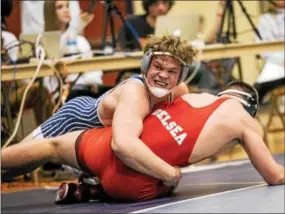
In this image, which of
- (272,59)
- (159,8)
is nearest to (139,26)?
(159,8)

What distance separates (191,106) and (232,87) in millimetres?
284

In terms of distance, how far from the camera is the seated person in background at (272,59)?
604 centimetres

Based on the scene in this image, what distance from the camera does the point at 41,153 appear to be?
3.46 metres

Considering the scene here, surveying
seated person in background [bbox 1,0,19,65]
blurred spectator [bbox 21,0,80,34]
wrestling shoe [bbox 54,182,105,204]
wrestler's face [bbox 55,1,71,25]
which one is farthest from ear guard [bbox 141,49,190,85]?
blurred spectator [bbox 21,0,80,34]

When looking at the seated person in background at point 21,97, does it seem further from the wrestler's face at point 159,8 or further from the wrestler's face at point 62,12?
the wrestler's face at point 159,8

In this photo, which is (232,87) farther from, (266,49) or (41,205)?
(266,49)

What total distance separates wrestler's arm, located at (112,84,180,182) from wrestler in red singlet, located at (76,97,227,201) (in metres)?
0.06

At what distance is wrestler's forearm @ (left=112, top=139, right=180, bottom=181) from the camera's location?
3.11m

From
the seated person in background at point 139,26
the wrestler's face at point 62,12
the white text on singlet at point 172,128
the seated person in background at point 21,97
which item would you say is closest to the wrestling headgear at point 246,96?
the white text on singlet at point 172,128

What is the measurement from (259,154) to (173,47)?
0.48 m

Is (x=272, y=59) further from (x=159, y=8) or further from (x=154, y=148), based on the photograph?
(x=154, y=148)

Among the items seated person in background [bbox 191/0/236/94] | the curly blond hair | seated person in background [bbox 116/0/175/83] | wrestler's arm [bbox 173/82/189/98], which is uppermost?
the curly blond hair

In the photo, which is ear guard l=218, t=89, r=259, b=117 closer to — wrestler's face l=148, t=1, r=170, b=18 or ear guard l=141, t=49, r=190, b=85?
ear guard l=141, t=49, r=190, b=85

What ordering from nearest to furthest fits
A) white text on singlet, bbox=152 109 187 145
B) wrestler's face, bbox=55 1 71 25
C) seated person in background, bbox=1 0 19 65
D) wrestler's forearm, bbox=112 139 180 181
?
wrestler's forearm, bbox=112 139 180 181 → white text on singlet, bbox=152 109 187 145 → seated person in background, bbox=1 0 19 65 → wrestler's face, bbox=55 1 71 25
